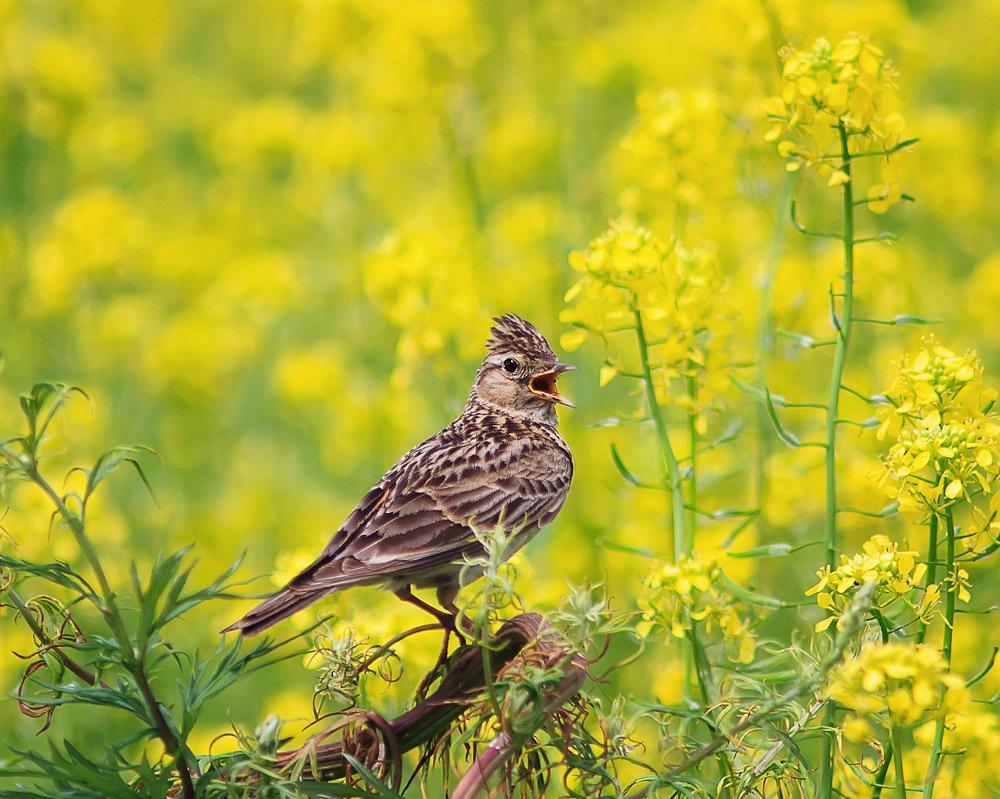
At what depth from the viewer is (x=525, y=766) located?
2.48 m

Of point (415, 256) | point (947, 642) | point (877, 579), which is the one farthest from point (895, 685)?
point (415, 256)

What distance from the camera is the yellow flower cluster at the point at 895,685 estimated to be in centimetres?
208

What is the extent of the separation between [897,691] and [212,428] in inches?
292

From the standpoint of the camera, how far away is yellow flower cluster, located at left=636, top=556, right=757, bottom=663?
10.0ft

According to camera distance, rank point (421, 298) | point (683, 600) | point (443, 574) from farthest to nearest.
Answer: point (421, 298) → point (443, 574) → point (683, 600)

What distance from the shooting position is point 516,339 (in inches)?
163

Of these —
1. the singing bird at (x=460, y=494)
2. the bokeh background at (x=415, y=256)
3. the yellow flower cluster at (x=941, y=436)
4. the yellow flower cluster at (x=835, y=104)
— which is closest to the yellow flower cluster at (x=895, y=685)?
the yellow flower cluster at (x=941, y=436)

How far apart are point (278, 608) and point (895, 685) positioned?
142 cm

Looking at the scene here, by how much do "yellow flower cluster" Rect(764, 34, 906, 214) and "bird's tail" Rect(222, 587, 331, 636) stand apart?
1460 mm

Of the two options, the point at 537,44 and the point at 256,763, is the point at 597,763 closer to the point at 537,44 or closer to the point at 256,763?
the point at 256,763

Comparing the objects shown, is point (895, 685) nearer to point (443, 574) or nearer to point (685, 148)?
point (443, 574)

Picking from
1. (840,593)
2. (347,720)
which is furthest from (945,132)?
(347,720)

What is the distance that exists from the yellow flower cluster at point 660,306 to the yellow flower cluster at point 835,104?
435 millimetres

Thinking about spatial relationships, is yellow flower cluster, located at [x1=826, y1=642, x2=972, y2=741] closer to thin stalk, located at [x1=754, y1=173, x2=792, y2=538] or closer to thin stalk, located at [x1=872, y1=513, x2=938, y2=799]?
thin stalk, located at [x1=872, y1=513, x2=938, y2=799]
